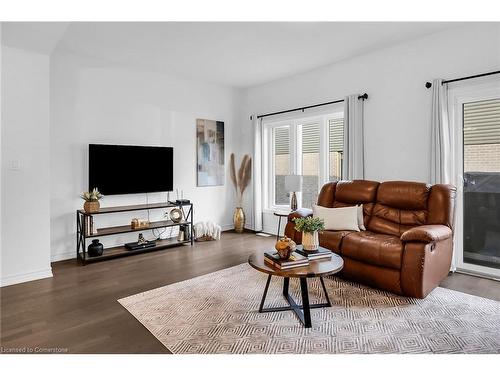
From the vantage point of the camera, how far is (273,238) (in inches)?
A: 214

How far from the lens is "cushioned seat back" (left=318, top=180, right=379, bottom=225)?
12.5 ft

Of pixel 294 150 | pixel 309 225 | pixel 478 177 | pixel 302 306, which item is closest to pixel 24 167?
pixel 309 225

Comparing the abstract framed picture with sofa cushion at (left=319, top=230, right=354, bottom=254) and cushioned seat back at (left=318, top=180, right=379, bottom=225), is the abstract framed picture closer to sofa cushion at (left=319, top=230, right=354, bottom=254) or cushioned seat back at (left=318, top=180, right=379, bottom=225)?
cushioned seat back at (left=318, top=180, right=379, bottom=225)

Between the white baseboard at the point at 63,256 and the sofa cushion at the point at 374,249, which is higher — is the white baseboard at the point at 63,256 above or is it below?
below

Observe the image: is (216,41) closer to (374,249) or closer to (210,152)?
(210,152)

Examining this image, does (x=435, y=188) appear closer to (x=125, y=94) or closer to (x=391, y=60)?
(x=391, y=60)

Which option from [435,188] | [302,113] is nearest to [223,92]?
[302,113]

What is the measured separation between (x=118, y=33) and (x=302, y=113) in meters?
2.83

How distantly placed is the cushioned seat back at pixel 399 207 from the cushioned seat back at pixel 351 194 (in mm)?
74

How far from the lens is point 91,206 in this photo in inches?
161

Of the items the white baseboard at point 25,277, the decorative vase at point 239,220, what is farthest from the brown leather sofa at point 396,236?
the white baseboard at point 25,277

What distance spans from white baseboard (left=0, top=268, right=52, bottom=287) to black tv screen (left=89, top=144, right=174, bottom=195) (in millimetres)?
1240

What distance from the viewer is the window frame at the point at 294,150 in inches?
197

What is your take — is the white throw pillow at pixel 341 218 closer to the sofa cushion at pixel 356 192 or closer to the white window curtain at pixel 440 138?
the sofa cushion at pixel 356 192
